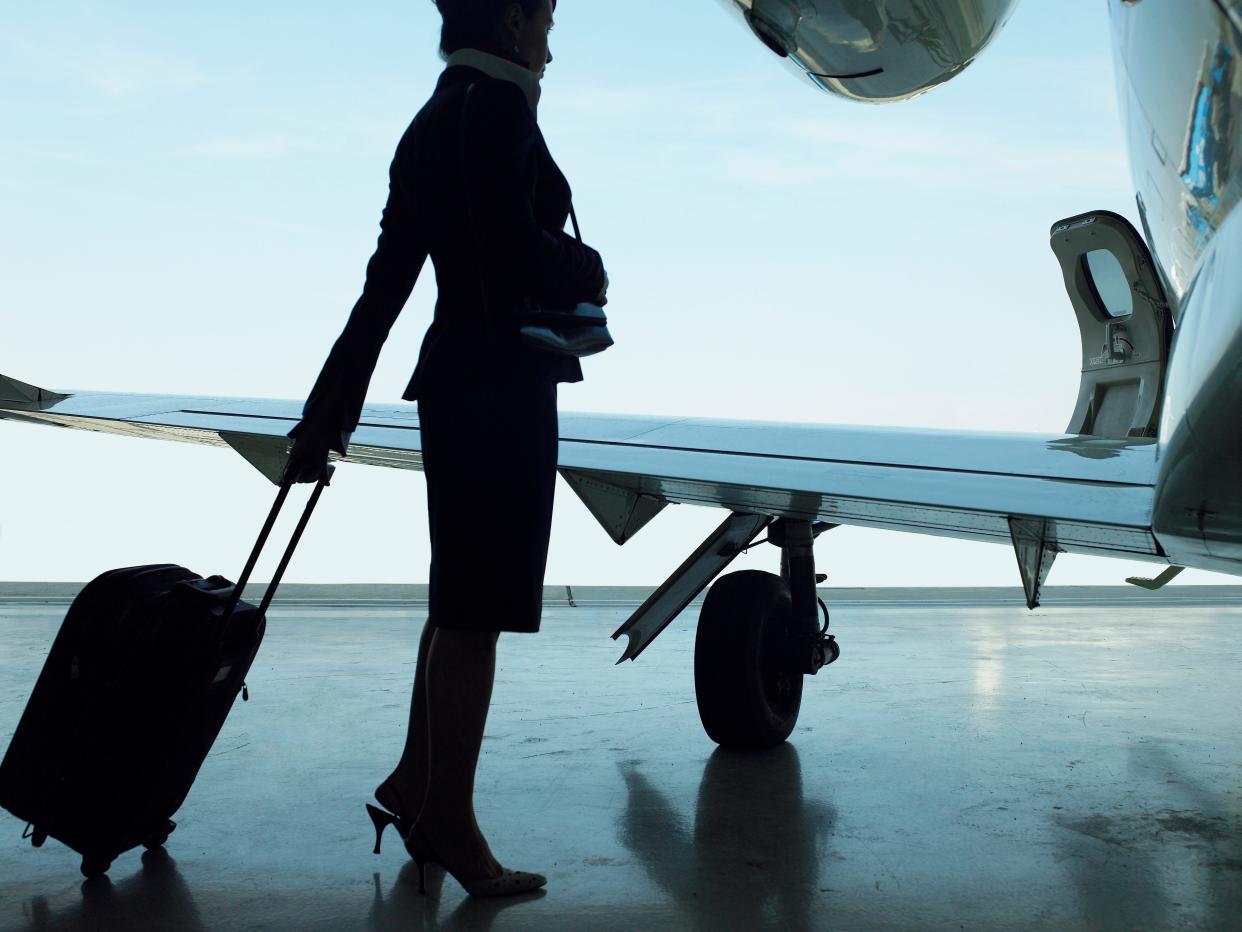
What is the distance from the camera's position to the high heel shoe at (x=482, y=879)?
2307mm

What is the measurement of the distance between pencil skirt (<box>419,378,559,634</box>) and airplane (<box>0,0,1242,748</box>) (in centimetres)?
89

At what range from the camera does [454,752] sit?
2.31m

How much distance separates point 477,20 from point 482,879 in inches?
64.8

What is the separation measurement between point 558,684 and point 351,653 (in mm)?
1531

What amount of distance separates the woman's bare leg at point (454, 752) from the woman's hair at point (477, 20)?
3.71ft

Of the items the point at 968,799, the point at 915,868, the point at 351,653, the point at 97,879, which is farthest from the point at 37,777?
the point at 351,653

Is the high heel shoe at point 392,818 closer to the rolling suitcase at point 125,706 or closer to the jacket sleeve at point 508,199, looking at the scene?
the rolling suitcase at point 125,706

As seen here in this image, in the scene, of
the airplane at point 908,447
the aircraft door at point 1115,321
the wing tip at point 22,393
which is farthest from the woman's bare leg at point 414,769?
the aircraft door at point 1115,321

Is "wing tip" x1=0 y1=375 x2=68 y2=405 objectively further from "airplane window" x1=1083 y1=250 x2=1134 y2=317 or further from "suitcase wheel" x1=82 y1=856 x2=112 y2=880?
"airplane window" x1=1083 y1=250 x2=1134 y2=317

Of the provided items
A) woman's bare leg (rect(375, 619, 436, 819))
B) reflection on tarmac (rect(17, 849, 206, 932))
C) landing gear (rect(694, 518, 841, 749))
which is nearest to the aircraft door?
landing gear (rect(694, 518, 841, 749))

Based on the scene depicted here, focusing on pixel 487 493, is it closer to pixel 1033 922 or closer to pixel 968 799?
pixel 1033 922

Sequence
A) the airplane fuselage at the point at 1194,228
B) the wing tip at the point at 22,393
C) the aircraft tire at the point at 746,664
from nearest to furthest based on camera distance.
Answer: the airplane fuselage at the point at 1194,228, the wing tip at the point at 22,393, the aircraft tire at the point at 746,664

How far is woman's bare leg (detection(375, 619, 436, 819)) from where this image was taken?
2.43m

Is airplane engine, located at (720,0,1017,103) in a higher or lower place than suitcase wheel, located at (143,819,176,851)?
higher
